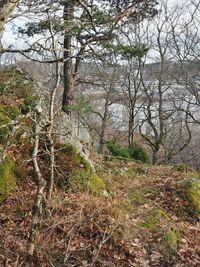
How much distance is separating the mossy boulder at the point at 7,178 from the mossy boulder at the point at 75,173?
77 centimetres

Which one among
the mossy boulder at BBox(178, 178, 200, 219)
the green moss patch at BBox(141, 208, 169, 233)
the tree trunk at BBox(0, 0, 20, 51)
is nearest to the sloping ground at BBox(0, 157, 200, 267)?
the green moss patch at BBox(141, 208, 169, 233)

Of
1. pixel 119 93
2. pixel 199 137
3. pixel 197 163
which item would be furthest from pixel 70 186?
pixel 199 137

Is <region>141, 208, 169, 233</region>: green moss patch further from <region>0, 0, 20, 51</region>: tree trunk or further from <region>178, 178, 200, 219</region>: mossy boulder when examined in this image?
<region>0, 0, 20, 51</region>: tree trunk

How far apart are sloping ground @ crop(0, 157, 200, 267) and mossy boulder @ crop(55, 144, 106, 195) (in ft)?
0.71

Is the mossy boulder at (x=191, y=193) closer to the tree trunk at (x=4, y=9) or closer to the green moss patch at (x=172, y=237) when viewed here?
the green moss patch at (x=172, y=237)

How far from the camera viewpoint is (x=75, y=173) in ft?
20.4

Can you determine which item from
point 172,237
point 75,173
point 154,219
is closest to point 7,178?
point 75,173

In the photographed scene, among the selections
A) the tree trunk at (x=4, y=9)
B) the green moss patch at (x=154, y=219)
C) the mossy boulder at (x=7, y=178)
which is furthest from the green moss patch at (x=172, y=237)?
the tree trunk at (x=4, y=9)

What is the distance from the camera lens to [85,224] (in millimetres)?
5148

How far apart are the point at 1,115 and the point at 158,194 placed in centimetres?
346

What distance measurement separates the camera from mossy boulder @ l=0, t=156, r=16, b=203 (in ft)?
17.7

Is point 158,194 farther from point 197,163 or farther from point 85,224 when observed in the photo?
point 197,163

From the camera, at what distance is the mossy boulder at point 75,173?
6047 mm

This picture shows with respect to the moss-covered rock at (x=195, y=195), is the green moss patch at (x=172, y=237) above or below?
below
